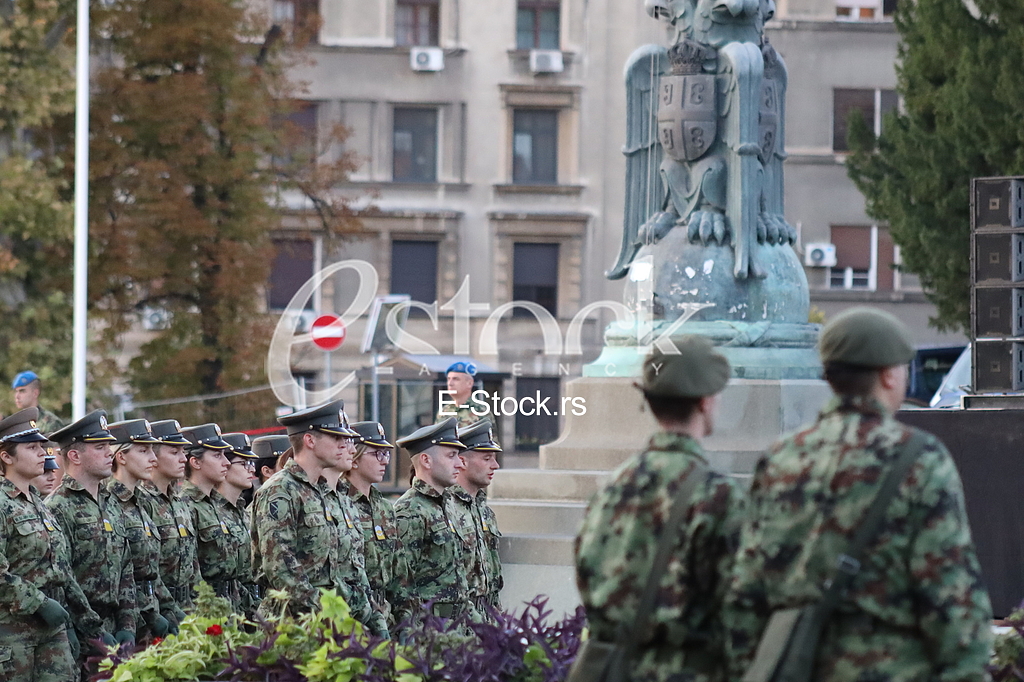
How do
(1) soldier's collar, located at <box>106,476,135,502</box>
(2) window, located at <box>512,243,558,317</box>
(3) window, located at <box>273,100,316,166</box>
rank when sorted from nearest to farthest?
1. (1) soldier's collar, located at <box>106,476,135,502</box>
2. (3) window, located at <box>273,100,316,166</box>
3. (2) window, located at <box>512,243,558,317</box>

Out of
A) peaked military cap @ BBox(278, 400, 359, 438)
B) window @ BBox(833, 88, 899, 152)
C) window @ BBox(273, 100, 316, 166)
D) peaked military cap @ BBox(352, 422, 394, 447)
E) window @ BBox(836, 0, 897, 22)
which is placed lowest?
peaked military cap @ BBox(352, 422, 394, 447)

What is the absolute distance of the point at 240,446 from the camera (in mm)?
11320

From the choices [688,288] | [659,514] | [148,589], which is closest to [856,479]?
[659,514]

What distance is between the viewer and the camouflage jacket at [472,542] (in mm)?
9031

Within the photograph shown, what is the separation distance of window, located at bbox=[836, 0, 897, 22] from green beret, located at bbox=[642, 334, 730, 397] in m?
35.0

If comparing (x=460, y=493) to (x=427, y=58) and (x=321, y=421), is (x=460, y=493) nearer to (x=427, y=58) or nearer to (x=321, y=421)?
(x=321, y=421)

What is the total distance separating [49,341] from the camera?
75.0 feet

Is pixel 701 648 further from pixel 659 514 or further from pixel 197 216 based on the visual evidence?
pixel 197 216

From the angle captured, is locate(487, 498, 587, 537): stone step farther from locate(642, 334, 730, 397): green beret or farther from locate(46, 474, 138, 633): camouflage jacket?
locate(642, 334, 730, 397): green beret

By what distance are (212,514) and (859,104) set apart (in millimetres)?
30066

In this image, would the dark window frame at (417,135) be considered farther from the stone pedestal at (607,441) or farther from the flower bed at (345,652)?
the flower bed at (345,652)

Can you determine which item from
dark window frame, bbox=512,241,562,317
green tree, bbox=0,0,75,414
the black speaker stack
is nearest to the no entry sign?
green tree, bbox=0,0,75,414

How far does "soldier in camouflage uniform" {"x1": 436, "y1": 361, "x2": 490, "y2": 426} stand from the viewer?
41.6ft

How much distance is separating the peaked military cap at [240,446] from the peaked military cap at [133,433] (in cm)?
88
